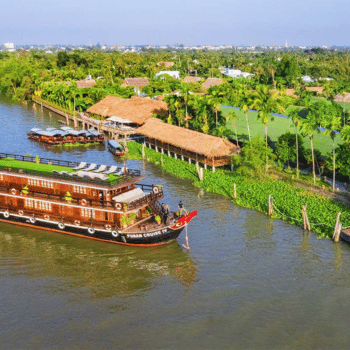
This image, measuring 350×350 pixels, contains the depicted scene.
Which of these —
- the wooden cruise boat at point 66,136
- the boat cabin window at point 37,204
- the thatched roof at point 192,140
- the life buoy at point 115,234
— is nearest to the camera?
the life buoy at point 115,234

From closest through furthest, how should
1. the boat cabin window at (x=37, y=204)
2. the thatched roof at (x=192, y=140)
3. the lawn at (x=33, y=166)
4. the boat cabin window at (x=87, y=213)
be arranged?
1. the boat cabin window at (x=87, y=213)
2. the boat cabin window at (x=37, y=204)
3. the lawn at (x=33, y=166)
4. the thatched roof at (x=192, y=140)

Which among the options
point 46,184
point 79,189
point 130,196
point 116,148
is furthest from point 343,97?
point 46,184

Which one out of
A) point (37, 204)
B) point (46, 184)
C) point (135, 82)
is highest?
point (135, 82)

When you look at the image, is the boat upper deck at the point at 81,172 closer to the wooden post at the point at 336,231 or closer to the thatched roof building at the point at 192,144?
the wooden post at the point at 336,231

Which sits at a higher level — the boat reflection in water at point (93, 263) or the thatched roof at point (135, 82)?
the thatched roof at point (135, 82)

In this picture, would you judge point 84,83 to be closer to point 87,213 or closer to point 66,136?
point 66,136

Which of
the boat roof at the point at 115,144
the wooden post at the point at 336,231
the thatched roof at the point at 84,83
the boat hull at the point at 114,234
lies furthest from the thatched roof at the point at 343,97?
the boat hull at the point at 114,234

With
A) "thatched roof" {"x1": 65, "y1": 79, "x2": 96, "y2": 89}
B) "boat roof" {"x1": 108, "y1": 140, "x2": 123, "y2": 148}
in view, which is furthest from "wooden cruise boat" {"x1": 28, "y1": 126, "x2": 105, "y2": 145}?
"thatched roof" {"x1": 65, "y1": 79, "x2": 96, "y2": 89}

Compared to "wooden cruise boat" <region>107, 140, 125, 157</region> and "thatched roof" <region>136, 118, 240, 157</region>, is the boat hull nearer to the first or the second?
"thatched roof" <region>136, 118, 240, 157</region>
